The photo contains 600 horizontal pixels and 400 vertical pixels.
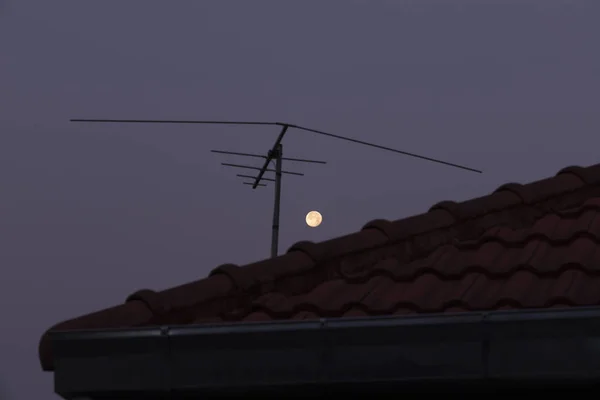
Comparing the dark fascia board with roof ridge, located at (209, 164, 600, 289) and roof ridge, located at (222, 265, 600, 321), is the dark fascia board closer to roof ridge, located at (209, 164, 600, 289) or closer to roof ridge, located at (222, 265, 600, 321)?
roof ridge, located at (222, 265, 600, 321)

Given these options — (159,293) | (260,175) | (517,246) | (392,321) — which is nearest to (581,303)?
(392,321)

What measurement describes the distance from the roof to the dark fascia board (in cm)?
35

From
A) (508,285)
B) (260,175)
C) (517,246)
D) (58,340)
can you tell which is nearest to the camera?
(58,340)

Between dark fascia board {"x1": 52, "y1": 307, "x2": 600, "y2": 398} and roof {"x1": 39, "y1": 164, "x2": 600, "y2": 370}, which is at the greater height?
roof {"x1": 39, "y1": 164, "x2": 600, "y2": 370}

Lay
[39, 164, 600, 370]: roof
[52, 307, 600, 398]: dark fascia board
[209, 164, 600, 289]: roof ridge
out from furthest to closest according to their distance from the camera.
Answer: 1. [209, 164, 600, 289]: roof ridge
2. [39, 164, 600, 370]: roof
3. [52, 307, 600, 398]: dark fascia board

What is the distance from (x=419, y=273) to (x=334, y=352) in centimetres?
138

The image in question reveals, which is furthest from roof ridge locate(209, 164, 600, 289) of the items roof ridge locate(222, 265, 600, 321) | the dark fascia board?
the dark fascia board

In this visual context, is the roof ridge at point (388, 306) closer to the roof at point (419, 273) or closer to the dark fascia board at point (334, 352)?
the roof at point (419, 273)

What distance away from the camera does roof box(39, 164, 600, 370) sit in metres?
3.62

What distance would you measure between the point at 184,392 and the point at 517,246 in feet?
7.33

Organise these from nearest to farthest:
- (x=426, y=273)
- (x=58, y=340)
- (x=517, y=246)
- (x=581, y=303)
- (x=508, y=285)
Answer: (x=58, y=340), (x=581, y=303), (x=508, y=285), (x=426, y=273), (x=517, y=246)

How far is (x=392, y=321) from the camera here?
2.85m

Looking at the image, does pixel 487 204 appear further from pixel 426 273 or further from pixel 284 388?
pixel 284 388

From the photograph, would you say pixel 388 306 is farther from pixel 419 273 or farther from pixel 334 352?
pixel 334 352
